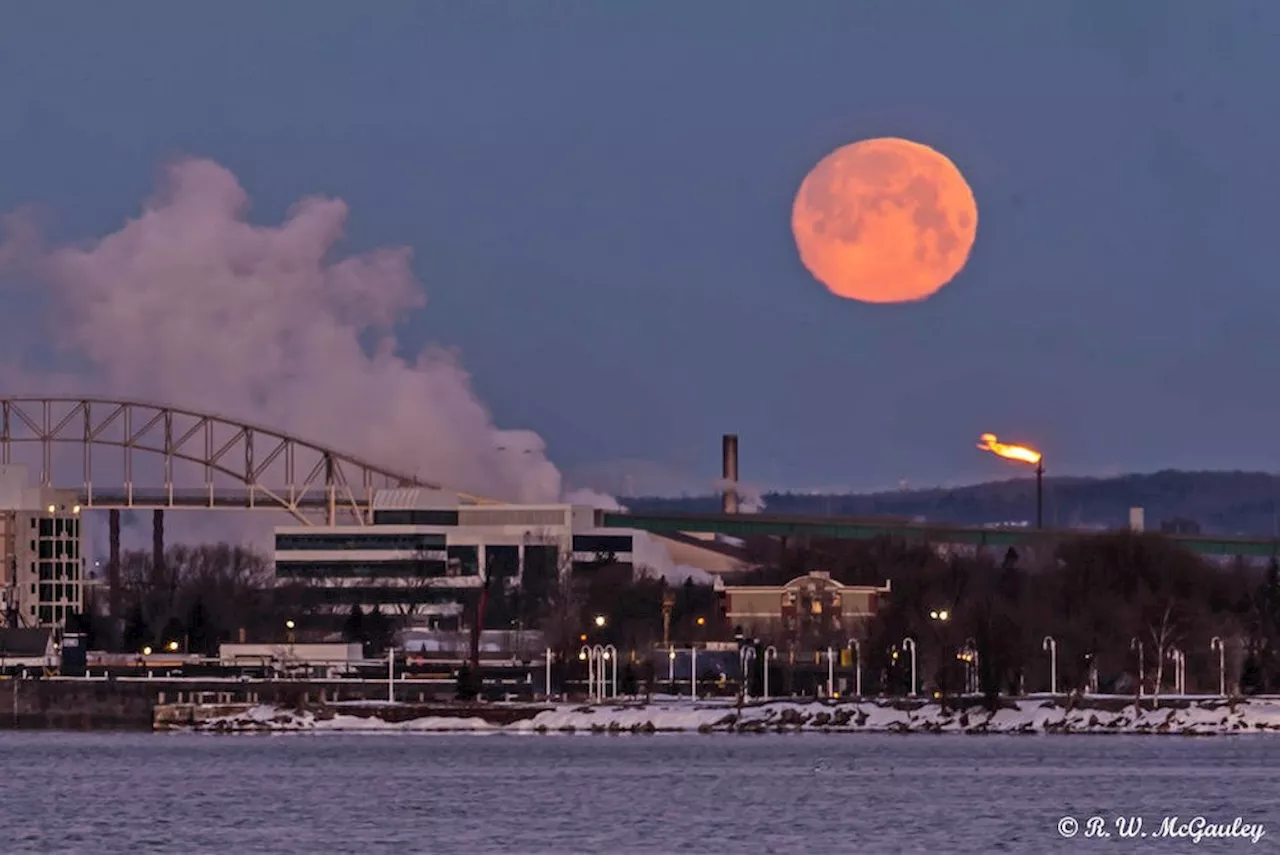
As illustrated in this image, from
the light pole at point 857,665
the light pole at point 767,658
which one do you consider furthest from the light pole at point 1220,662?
the light pole at point 767,658

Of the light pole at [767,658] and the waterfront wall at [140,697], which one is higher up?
the light pole at [767,658]

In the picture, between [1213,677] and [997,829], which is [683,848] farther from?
[1213,677]

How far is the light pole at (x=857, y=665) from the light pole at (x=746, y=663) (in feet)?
16.4

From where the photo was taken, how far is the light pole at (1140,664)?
148 m

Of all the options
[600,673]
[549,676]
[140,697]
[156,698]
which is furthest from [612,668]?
[140,697]

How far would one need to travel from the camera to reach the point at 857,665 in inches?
6703

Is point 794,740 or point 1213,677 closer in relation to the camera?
point 794,740

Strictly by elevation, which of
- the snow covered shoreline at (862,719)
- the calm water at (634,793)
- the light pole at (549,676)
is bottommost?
the calm water at (634,793)

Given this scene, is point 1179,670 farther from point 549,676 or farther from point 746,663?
point 549,676

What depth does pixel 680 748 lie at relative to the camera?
126 metres

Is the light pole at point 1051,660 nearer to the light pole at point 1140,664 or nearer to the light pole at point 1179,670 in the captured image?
the light pole at point 1140,664

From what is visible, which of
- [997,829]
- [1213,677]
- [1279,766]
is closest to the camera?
[997,829]

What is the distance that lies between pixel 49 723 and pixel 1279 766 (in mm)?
74915

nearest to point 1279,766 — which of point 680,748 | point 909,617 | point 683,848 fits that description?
point 680,748
